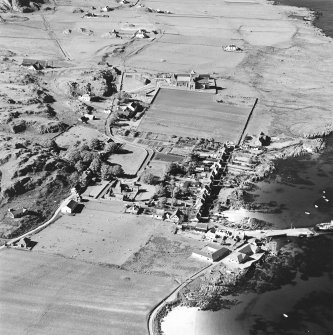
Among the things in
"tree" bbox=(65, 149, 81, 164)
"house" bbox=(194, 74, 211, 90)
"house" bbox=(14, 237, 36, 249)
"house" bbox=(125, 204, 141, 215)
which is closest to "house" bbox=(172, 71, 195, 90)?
"house" bbox=(194, 74, 211, 90)

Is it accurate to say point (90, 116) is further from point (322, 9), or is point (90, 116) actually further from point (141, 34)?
point (322, 9)

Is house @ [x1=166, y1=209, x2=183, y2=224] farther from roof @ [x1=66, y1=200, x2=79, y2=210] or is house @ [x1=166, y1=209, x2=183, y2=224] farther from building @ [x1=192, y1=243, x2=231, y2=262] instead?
roof @ [x1=66, y1=200, x2=79, y2=210]

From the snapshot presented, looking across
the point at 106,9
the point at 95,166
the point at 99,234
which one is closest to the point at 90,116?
the point at 95,166

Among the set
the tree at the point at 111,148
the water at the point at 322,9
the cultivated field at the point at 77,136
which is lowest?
the water at the point at 322,9

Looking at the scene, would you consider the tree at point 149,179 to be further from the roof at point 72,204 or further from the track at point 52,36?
the track at point 52,36

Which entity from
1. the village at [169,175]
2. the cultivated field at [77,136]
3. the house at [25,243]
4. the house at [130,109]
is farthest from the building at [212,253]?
the house at [130,109]

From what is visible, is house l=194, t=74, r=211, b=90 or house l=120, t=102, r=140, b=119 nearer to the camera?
house l=120, t=102, r=140, b=119

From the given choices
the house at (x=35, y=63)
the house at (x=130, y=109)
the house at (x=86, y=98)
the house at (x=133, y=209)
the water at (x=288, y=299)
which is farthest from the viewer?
the house at (x=35, y=63)
